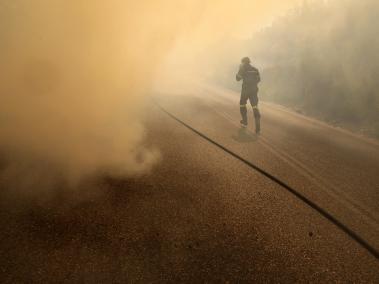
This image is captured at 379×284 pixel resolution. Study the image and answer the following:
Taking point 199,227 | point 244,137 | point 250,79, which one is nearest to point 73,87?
point 244,137

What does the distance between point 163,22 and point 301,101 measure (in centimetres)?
748

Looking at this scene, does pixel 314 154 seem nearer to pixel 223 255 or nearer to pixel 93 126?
pixel 223 255

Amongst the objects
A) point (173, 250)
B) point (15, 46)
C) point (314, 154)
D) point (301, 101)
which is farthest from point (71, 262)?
point (301, 101)

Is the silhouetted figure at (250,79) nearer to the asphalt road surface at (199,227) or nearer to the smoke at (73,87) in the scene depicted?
the asphalt road surface at (199,227)

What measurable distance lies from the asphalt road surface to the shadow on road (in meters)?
1.28

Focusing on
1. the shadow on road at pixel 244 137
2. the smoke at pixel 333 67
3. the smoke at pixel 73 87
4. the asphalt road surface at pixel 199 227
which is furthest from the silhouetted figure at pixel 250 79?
the smoke at pixel 333 67

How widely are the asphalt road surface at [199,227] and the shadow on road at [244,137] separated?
4.21 feet

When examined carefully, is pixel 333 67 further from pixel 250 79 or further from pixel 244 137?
pixel 244 137

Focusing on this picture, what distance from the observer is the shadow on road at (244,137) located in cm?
684

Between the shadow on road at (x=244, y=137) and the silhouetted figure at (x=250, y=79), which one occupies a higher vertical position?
the silhouetted figure at (x=250, y=79)

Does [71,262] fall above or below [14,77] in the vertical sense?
below

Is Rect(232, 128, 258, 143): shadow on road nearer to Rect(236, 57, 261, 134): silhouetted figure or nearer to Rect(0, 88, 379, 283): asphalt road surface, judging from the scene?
Rect(236, 57, 261, 134): silhouetted figure

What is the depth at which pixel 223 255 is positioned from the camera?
282 centimetres

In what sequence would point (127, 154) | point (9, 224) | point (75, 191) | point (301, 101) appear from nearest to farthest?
point (9, 224) < point (75, 191) < point (127, 154) < point (301, 101)
